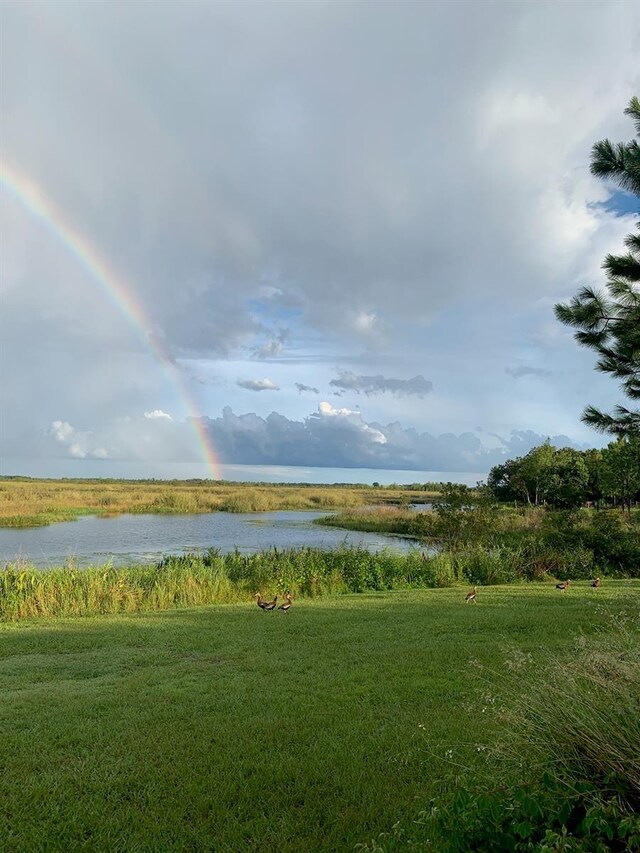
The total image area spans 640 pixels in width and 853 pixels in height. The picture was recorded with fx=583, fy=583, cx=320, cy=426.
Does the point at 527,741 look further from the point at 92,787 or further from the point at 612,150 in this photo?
the point at 612,150

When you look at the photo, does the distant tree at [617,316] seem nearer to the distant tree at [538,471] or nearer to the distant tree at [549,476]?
the distant tree at [549,476]

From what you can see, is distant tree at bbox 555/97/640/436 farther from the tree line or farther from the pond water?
the tree line

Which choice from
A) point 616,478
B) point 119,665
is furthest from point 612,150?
point 616,478

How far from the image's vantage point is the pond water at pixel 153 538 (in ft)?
63.5

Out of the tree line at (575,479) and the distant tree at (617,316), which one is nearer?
the distant tree at (617,316)

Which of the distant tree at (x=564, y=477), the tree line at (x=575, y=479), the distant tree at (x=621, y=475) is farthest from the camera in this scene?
the distant tree at (x=564, y=477)

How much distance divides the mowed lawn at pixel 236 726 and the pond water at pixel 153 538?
9.95 m

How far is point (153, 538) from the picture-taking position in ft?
83.3

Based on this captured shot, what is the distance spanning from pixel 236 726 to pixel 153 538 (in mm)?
22505

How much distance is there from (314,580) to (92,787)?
27.7 ft

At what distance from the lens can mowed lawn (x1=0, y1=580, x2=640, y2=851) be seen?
291cm

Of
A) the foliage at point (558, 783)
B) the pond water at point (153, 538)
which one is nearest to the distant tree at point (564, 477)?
the pond water at point (153, 538)

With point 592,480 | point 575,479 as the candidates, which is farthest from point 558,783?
point 592,480

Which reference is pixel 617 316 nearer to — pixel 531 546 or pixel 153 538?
pixel 531 546
